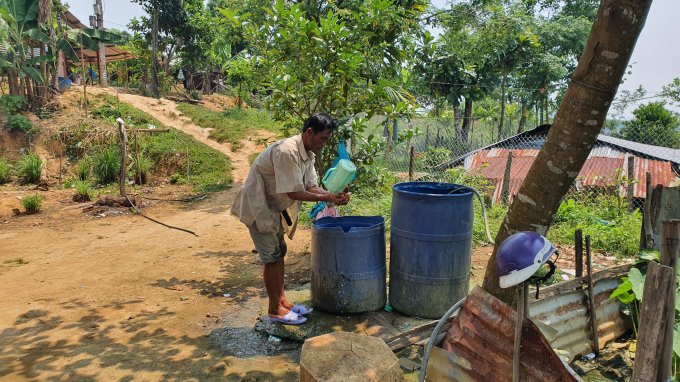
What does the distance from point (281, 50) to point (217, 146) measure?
10636 millimetres

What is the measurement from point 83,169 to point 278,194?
9804mm

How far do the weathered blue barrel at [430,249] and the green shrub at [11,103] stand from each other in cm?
1383

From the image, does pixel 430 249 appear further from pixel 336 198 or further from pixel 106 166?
pixel 106 166

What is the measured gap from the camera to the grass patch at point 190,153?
37.2 ft

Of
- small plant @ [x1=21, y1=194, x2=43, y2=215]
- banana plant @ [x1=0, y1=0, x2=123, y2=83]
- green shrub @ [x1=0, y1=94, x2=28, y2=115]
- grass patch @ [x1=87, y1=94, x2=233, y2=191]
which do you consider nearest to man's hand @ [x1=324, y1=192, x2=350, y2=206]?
small plant @ [x1=21, y1=194, x2=43, y2=215]

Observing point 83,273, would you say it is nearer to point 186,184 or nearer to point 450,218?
point 450,218

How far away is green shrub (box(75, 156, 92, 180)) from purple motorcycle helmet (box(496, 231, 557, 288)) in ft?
38.7

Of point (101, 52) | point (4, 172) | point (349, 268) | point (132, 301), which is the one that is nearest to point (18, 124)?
point (4, 172)

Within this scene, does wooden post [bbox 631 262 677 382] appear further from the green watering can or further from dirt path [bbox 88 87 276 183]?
dirt path [bbox 88 87 276 183]

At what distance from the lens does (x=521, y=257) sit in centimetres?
143

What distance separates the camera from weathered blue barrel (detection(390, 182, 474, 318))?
126 inches

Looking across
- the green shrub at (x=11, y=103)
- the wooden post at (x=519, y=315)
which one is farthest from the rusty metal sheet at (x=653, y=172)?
the green shrub at (x=11, y=103)

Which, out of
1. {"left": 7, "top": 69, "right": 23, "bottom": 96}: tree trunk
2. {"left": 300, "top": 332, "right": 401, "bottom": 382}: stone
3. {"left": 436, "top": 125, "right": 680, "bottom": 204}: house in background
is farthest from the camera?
{"left": 7, "top": 69, "right": 23, "bottom": 96}: tree trunk

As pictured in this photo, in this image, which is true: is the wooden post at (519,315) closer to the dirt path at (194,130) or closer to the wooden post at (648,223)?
the wooden post at (648,223)
